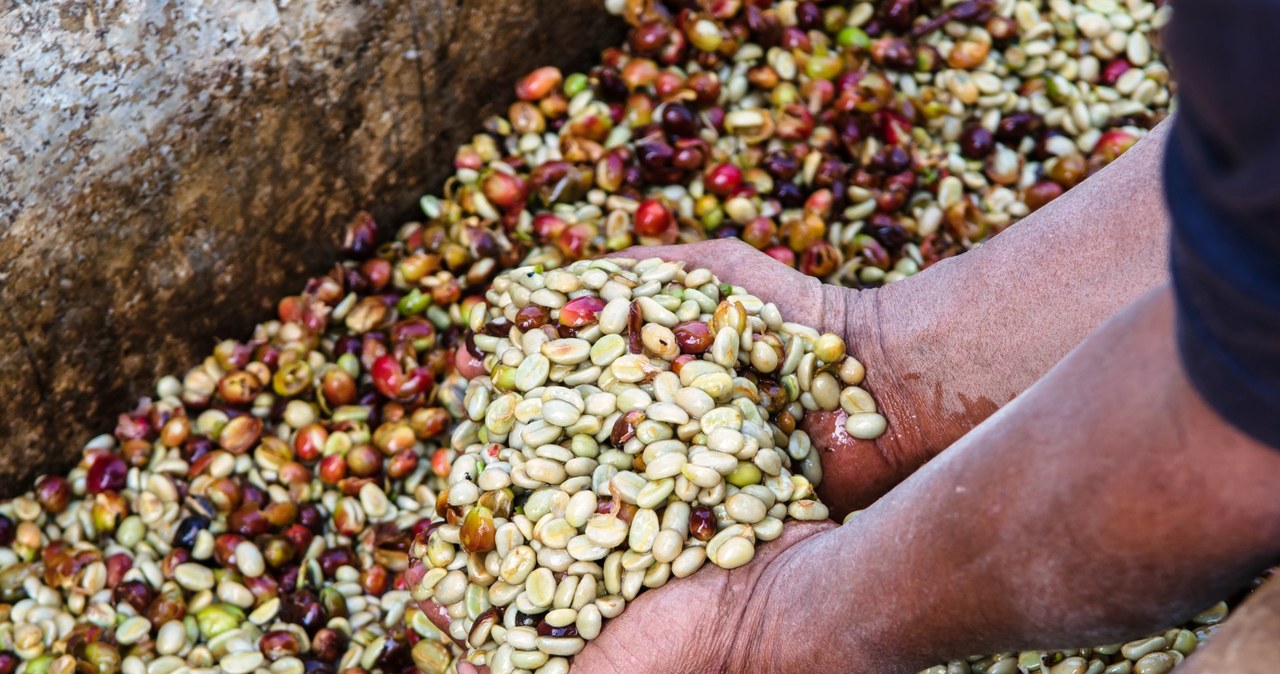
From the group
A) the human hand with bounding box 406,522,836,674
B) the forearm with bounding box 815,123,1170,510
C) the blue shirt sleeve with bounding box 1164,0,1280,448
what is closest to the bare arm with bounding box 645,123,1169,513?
the forearm with bounding box 815,123,1170,510

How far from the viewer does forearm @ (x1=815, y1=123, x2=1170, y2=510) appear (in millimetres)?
1950

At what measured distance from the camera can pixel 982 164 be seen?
2910 mm

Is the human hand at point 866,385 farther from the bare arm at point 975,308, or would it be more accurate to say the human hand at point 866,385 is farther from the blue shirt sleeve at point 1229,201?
the blue shirt sleeve at point 1229,201

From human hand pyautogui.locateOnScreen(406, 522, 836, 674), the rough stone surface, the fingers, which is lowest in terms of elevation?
the fingers

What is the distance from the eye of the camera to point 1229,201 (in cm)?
87

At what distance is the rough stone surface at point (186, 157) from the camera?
7.05ft

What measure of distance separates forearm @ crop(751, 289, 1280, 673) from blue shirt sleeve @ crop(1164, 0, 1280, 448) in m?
0.07

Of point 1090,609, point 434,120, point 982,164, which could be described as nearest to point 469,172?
point 434,120

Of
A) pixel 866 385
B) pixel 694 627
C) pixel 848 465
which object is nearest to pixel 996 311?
pixel 866 385

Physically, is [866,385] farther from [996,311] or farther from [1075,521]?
[1075,521]

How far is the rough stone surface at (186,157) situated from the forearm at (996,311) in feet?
3.94

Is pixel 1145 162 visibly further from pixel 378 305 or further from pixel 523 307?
pixel 378 305

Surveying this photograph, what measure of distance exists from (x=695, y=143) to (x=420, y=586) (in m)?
1.31

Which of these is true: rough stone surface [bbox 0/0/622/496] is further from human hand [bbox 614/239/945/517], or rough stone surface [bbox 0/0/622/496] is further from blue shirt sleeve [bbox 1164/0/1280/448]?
blue shirt sleeve [bbox 1164/0/1280/448]
